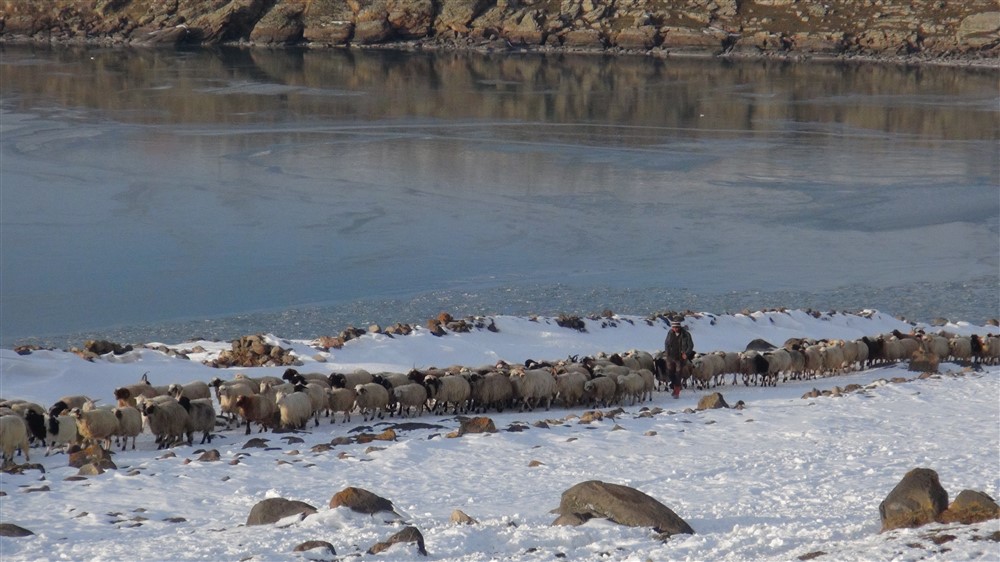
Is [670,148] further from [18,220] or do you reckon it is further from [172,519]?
[172,519]

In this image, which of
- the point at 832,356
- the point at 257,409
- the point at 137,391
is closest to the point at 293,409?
the point at 257,409

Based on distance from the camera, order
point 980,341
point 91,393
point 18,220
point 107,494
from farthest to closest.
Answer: point 18,220
point 980,341
point 91,393
point 107,494

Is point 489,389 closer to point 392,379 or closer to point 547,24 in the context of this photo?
point 392,379

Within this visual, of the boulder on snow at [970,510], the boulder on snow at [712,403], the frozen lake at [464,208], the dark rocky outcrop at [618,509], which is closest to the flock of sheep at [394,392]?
the boulder on snow at [712,403]

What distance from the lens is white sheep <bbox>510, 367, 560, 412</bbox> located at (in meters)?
13.3

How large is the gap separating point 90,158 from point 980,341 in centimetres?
2398

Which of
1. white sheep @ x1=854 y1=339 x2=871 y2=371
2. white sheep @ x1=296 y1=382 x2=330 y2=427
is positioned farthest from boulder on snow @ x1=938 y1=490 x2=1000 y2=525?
white sheep @ x1=854 y1=339 x2=871 y2=371

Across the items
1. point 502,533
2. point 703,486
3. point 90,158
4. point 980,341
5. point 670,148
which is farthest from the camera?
point 670,148

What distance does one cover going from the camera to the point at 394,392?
41.2 ft

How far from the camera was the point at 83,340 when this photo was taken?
683 inches

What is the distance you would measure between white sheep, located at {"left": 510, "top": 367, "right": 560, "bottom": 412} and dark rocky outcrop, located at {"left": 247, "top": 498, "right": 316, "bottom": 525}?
512 cm

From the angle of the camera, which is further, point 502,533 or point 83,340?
point 83,340

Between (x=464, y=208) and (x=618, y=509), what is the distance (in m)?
18.9

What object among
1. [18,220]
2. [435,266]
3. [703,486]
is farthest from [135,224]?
[703,486]
